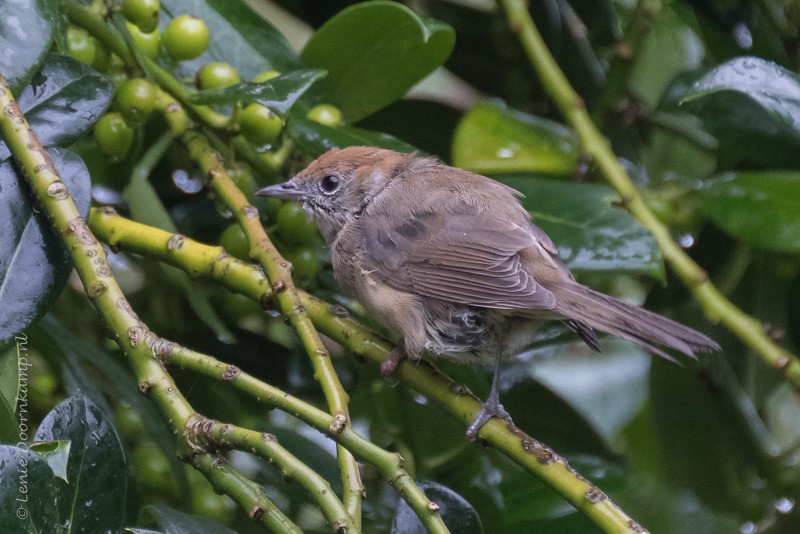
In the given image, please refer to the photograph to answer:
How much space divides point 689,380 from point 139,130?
194cm

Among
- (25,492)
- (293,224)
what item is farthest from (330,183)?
(25,492)

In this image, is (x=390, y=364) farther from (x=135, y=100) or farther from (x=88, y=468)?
(x=135, y=100)

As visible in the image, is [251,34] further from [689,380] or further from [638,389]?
[638,389]

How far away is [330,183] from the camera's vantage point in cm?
299

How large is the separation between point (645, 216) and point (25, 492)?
1782 millimetres

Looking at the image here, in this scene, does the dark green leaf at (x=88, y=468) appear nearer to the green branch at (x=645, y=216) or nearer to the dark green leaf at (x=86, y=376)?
the dark green leaf at (x=86, y=376)

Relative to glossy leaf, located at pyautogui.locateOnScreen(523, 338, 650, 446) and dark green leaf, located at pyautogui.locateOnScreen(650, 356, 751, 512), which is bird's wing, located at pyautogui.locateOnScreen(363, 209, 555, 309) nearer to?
dark green leaf, located at pyautogui.locateOnScreen(650, 356, 751, 512)

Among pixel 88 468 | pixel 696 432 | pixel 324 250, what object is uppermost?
pixel 88 468

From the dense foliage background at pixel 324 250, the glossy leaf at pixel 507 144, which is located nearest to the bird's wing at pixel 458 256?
the dense foliage background at pixel 324 250

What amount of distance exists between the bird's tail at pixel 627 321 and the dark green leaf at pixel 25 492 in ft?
4.00

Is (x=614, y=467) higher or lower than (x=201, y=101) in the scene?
lower

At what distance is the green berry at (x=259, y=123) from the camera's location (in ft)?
7.89

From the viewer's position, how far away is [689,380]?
3268 millimetres

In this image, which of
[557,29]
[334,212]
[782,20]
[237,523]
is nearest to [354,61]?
[334,212]
